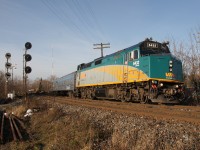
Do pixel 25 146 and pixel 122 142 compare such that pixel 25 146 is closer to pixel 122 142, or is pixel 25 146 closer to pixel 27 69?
pixel 122 142

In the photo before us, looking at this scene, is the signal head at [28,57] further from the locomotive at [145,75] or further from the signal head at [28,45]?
the locomotive at [145,75]

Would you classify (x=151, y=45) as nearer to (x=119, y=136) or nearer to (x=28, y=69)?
(x=28, y=69)

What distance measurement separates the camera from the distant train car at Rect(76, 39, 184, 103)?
1486 cm

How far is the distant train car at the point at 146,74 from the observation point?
48.8ft

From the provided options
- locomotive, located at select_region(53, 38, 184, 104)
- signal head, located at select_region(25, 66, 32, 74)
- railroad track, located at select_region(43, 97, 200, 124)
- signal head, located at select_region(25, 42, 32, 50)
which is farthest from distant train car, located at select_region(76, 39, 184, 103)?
signal head, located at select_region(25, 42, 32, 50)

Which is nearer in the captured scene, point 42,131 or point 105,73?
point 42,131

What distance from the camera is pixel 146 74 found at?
15102 mm

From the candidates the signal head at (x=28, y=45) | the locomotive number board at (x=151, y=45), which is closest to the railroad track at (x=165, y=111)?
the locomotive number board at (x=151, y=45)

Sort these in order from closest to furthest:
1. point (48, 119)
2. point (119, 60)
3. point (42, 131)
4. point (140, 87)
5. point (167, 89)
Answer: point (42, 131), point (48, 119), point (167, 89), point (140, 87), point (119, 60)

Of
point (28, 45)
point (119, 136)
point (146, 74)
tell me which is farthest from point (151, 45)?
point (119, 136)

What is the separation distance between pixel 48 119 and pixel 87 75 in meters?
15.4

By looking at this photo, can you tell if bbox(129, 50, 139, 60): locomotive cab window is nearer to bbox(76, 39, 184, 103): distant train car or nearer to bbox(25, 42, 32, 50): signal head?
bbox(76, 39, 184, 103): distant train car

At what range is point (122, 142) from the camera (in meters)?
6.21

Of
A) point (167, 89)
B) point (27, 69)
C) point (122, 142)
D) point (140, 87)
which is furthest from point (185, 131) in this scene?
point (27, 69)
